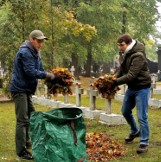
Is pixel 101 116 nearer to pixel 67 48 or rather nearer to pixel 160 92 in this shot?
pixel 160 92

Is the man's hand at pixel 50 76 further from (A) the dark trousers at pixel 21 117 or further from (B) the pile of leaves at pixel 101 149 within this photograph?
(B) the pile of leaves at pixel 101 149

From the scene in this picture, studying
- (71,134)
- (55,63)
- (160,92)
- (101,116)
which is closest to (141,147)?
(71,134)

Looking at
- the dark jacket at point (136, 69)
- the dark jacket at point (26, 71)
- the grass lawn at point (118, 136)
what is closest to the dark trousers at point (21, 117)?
the dark jacket at point (26, 71)

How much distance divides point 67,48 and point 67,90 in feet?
43.0

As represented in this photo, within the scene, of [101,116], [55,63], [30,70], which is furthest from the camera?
[55,63]

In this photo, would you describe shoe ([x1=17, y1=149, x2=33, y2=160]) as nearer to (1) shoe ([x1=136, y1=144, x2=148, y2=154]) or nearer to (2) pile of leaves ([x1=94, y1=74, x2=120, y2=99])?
(1) shoe ([x1=136, y1=144, x2=148, y2=154])

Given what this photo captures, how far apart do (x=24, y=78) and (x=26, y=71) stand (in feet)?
0.66

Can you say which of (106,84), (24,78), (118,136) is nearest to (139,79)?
(106,84)

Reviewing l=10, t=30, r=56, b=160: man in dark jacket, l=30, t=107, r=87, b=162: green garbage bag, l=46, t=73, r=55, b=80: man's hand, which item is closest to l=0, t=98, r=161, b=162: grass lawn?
l=10, t=30, r=56, b=160: man in dark jacket

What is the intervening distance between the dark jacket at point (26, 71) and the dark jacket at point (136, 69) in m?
1.49

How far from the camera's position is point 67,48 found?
66.8 ft

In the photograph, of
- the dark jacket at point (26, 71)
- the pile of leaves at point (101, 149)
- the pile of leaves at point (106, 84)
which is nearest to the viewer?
the dark jacket at point (26, 71)

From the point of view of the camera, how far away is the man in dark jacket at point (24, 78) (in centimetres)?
649

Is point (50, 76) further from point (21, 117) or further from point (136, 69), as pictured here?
point (136, 69)
